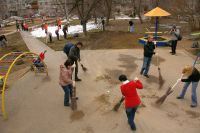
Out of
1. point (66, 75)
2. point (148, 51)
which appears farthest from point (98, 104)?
point (148, 51)

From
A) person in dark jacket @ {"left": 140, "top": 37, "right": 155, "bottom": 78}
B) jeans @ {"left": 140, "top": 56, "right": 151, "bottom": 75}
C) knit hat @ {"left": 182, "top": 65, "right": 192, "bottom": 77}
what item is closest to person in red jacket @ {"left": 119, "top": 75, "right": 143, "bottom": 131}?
knit hat @ {"left": 182, "top": 65, "right": 192, "bottom": 77}

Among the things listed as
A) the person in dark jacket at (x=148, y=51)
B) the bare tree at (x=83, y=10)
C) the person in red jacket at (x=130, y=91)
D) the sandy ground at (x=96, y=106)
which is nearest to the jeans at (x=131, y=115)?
the person in red jacket at (x=130, y=91)

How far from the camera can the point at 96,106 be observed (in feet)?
26.8

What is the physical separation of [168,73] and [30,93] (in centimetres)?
594

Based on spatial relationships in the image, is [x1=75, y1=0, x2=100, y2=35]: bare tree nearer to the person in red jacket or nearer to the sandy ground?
the sandy ground

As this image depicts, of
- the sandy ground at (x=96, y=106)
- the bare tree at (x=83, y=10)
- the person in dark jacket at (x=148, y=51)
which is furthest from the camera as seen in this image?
the bare tree at (x=83, y=10)

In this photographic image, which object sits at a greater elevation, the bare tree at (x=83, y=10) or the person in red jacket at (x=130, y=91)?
the bare tree at (x=83, y=10)

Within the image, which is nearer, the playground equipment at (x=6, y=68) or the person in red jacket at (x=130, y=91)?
the person in red jacket at (x=130, y=91)

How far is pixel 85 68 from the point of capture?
39.3ft

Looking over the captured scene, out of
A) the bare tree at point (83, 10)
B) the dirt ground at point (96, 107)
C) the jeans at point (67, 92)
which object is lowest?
the dirt ground at point (96, 107)

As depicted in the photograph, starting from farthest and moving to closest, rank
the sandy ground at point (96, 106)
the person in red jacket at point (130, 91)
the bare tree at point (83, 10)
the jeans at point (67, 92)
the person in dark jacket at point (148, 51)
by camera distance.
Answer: the bare tree at point (83, 10), the person in dark jacket at point (148, 51), the jeans at point (67, 92), the sandy ground at point (96, 106), the person in red jacket at point (130, 91)

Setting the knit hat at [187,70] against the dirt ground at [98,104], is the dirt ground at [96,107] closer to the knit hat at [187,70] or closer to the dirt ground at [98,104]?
the dirt ground at [98,104]

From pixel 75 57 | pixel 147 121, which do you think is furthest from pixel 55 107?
pixel 147 121

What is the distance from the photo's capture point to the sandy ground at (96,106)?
22.8 ft
